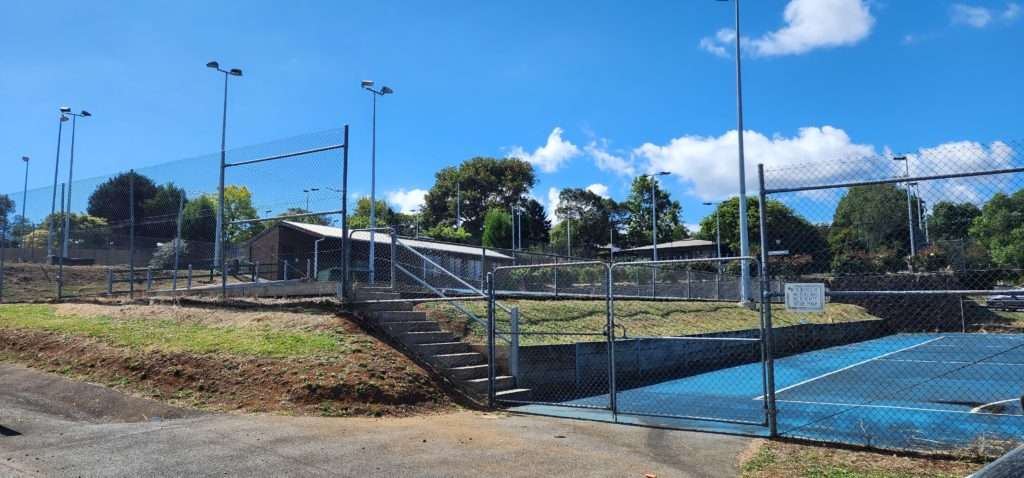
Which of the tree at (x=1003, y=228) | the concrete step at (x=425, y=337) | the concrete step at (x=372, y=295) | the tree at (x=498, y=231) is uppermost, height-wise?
the tree at (x=498, y=231)

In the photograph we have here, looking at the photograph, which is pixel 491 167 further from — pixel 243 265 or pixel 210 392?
pixel 210 392

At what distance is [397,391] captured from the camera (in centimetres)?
973

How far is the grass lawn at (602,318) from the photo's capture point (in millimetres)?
12867

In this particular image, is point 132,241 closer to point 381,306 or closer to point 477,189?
point 381,306

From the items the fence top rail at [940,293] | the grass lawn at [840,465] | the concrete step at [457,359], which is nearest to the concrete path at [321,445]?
the grass lawn at [840,465]

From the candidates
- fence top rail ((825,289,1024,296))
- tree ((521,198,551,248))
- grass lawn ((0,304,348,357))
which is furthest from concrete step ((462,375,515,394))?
tree ((521,198,551,248))

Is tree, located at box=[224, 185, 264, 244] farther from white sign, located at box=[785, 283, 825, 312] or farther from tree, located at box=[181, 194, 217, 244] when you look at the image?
white sign, located at box=[785, 283, 825, 312]

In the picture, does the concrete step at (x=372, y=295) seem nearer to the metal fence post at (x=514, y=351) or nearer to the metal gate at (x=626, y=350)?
the metal gate at (x=626, y=350)

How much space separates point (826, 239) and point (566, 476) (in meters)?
3.95

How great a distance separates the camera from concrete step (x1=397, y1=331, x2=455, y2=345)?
11508 mm

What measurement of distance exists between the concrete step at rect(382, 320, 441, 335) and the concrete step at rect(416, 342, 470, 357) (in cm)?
49

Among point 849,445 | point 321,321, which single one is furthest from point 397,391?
point 849,445

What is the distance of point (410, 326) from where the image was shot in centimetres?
1191

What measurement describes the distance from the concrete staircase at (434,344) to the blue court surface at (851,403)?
2.90 feet
